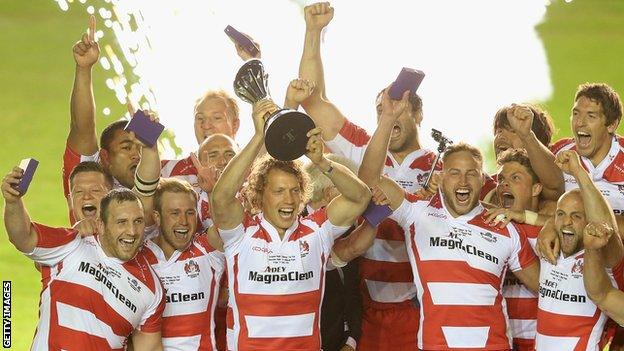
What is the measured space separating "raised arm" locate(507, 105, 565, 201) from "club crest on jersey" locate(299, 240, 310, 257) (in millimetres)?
1509

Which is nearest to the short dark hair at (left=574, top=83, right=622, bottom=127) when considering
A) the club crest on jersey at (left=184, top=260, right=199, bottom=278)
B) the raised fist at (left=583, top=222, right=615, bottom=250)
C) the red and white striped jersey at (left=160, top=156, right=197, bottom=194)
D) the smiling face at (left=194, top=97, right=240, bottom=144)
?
the raised fist at (left=583, top=222, right=615, bottom=250)

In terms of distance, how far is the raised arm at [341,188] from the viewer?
21.9 feet

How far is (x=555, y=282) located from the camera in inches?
277

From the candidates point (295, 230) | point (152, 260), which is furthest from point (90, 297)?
point (295, 230)

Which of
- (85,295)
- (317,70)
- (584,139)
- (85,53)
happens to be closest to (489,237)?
(584,139)

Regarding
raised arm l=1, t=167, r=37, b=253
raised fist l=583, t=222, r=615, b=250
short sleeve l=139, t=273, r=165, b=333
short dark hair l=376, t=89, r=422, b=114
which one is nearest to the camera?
raised arm l=1, t=167, r=37, b=253

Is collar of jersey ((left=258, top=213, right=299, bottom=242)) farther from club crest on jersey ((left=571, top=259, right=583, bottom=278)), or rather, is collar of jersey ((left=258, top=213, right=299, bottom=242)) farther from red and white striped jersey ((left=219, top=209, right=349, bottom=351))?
club crest on jersey ((left=571, top=259, right=583, bottom=278))

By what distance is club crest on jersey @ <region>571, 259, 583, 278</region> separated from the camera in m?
7.02

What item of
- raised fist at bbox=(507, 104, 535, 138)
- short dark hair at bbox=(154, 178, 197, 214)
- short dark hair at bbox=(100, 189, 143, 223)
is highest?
raised fist at bbox=(507, 104, 535, 138)

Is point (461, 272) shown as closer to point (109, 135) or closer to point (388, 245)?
point (388, 245)

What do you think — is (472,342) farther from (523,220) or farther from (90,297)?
(90,297)

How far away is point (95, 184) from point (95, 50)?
100 centimetres

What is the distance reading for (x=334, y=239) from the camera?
726 cm

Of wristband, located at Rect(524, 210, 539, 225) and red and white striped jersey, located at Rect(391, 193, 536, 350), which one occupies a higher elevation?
wristband, located at Rect(524, 210, 539, 225)
